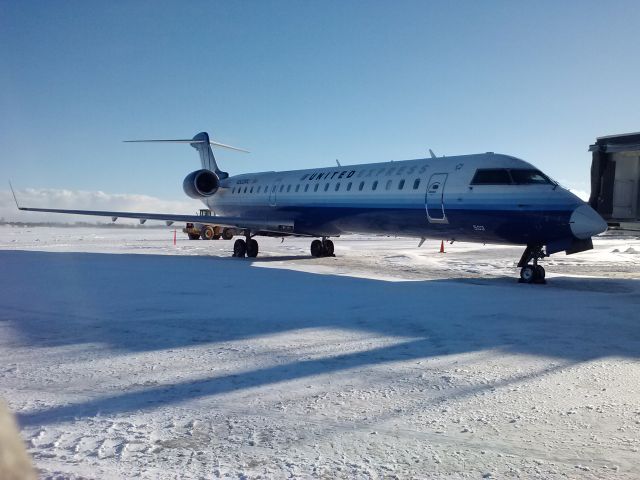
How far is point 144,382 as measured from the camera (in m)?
4.22

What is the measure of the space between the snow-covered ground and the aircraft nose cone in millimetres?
2988

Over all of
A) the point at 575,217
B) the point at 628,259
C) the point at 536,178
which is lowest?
the point at 628,259

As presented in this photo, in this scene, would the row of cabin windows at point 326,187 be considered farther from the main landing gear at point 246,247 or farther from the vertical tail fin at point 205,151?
the vertical tail fin at point 205,151

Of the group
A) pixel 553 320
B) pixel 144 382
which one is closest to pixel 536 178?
pixel 553 320

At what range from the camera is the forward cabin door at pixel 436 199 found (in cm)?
1346

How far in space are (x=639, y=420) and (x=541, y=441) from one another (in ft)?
2.63

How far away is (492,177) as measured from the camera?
41.4 ft

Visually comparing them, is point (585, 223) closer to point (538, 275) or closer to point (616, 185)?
point (538, 275)

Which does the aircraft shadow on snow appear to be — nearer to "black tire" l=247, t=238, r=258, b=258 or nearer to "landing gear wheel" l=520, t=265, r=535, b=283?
"landing gear wheel" l=520, t=265, r=535, b=283

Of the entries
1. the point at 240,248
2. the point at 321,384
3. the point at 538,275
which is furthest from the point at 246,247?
the point at 321,384

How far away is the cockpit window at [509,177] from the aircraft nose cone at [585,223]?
102 cm

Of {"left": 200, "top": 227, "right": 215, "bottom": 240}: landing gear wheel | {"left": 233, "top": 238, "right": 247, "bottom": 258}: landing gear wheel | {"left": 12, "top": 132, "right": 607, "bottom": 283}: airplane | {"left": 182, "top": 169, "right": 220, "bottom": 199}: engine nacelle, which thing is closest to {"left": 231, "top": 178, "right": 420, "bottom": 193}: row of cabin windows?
{"left": 12, "top": 132, "right": 607, "bottom": 283}: airplane

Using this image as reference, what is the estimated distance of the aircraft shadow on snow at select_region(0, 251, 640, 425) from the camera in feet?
16.1

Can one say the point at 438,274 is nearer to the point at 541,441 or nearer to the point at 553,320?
the point at 553,320
